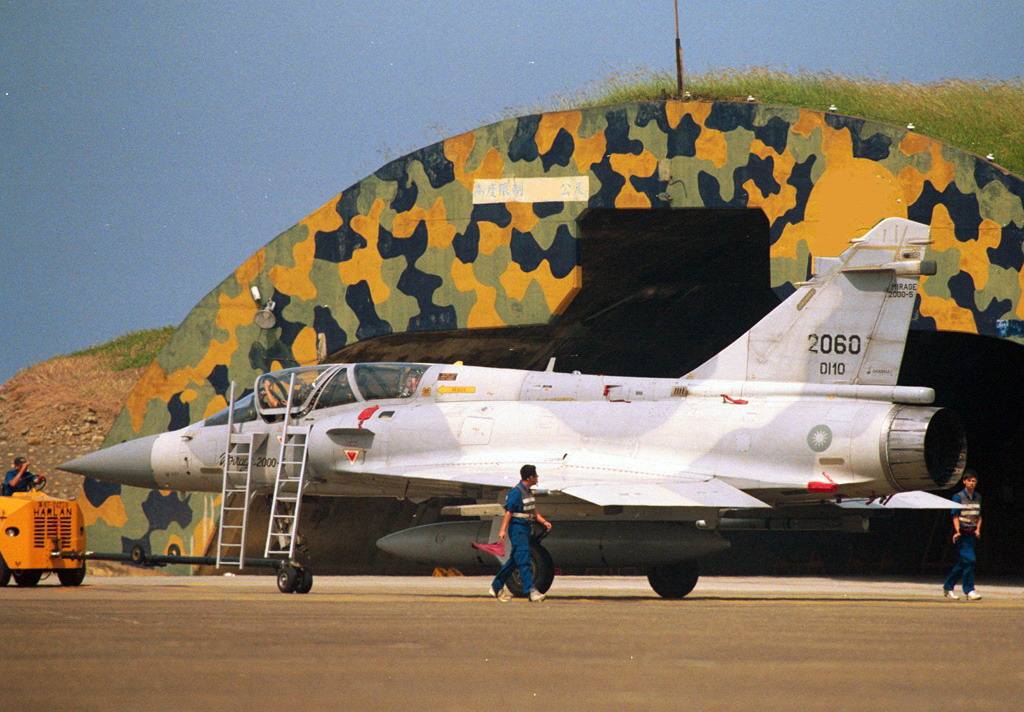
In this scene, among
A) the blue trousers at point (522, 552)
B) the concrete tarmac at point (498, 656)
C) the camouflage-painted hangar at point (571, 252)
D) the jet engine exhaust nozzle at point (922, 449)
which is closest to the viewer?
the concrete tarmac at point (498, 656)

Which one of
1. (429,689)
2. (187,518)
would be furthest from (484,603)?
(187,518)

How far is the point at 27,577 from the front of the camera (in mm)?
18500

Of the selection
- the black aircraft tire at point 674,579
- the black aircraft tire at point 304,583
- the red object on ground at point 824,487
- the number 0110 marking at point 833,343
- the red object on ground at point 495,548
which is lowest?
the black aircraft tire at point 304,583

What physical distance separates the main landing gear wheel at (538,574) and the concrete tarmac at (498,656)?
5.50 ft

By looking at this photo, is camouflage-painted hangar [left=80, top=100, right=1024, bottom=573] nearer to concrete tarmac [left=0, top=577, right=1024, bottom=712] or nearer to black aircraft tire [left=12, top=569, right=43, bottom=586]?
black aircraft tire [left=12, top=569, right=43, bottom=586]

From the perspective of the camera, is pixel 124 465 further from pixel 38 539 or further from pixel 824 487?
pixel 824 487

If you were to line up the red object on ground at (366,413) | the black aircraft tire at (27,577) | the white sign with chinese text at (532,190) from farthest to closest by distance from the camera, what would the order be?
the white sign with chinese text at (532,190) → the red object on ground at (366,413) → the black aircraft tire at (27,577)

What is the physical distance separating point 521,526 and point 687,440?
106 inches

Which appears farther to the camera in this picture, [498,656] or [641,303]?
[641,303]

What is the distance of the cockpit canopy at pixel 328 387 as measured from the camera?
19219 mm

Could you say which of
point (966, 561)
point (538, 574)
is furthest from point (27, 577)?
point (966, 561)

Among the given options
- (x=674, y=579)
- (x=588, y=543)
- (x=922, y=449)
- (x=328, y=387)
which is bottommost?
(x=674, y=579)

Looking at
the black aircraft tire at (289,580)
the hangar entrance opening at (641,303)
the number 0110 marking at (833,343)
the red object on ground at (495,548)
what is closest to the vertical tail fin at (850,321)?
the number 0110 marking at (833,343)

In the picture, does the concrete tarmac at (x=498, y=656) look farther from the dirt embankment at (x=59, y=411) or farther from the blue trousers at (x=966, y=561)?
the dirt embankment at (x=59, y=411)
